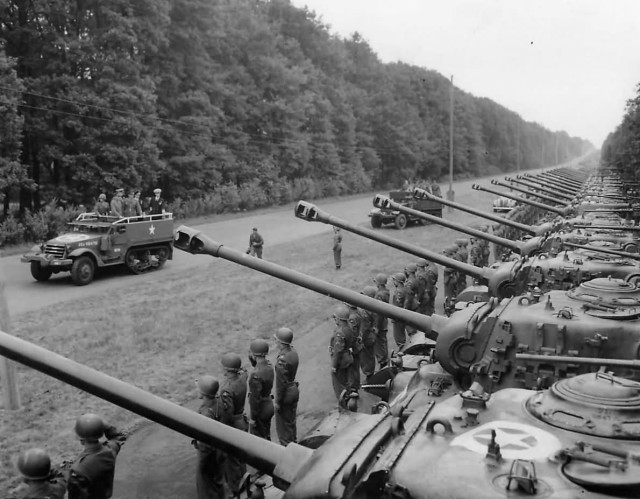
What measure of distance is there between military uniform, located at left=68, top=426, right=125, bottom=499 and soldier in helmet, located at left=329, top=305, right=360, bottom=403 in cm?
429

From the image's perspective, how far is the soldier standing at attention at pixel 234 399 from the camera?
6.97 meters

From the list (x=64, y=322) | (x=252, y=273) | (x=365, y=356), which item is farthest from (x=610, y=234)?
(x=64, y=322)

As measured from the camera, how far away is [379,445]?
399 cm

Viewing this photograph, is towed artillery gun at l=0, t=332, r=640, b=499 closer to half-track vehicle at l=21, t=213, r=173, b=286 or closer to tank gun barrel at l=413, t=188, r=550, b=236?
tank gun barrel at l=413, t=188, r=550, b=236

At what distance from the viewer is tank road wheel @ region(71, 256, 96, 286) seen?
16503 millimetres

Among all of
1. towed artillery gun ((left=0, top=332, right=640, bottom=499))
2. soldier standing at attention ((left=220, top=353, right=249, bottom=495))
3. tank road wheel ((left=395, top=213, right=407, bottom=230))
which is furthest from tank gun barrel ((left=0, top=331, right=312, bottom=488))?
tank road wheel ((left=395, top=213, right=407, bottom=230))

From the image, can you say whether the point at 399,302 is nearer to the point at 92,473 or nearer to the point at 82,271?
the point at 92,473

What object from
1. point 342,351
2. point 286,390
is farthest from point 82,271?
point 286,390

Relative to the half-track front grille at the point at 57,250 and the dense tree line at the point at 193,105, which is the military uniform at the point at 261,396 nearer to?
the half-track front grille at the point at 57,250

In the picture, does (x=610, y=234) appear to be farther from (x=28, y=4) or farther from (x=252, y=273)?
(x=28, y=4)

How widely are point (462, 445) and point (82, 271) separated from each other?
14585 millimetres

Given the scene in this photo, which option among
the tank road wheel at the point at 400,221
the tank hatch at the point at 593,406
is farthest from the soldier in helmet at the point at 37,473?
the tank road wheel at the point at 400,221

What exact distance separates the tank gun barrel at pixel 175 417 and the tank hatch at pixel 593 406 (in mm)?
1536

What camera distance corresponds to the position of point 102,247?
17.1 metres
